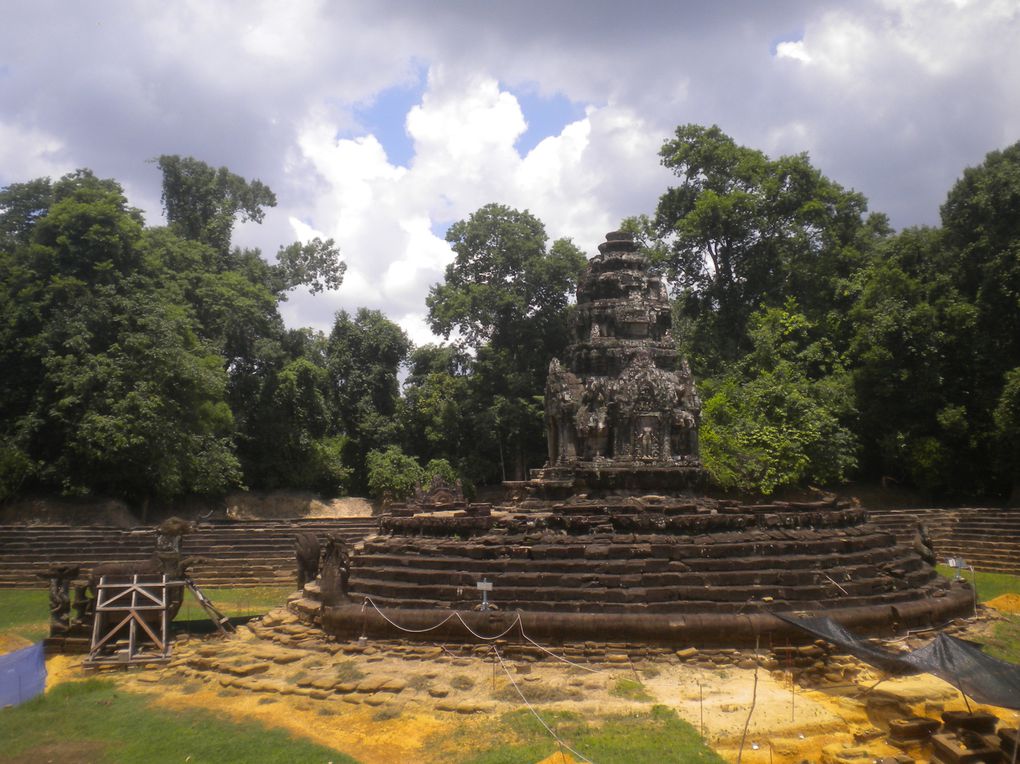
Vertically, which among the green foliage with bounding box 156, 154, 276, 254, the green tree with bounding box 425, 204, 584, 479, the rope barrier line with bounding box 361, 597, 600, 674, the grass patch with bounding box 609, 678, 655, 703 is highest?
the green foliage with bounding box 156, 154, 276, 254

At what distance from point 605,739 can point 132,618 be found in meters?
7.39

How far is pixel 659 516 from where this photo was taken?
1282 centimetres

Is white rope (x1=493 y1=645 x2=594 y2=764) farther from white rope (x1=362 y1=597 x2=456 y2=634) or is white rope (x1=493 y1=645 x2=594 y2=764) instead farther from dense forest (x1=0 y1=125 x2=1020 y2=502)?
dense forest (x1=0 y1=125 x2=1020 y2=502)

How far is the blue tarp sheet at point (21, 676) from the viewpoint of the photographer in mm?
8703

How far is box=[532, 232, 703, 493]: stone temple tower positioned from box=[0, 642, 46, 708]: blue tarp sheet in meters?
11.7

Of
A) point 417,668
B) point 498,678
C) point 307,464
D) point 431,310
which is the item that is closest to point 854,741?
point 498,678

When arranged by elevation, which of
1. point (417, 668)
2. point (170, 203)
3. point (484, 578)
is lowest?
point (417, 668)

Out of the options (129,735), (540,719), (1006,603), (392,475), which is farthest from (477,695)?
(392,475)

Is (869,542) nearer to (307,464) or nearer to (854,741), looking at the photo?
(854,741)

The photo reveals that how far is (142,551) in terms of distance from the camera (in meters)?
20.3

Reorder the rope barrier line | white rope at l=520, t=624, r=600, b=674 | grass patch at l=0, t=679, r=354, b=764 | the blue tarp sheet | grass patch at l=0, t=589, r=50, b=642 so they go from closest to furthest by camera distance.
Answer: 1. grass patch at l=0, t=679, r=354, b=764
2. the blue tarp sheet
3. white rope at l=520, t=624, r=600, b=674
4. the rope barrier line
5. grass patch at l=0, t=589, r=50, b=642

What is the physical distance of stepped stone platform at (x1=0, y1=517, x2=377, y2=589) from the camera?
19.5 m

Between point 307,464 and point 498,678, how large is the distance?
1170 inches

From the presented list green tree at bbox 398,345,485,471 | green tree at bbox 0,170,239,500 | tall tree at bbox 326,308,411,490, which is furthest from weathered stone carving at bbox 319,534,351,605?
tall tree at bbox 326,308,411,490
